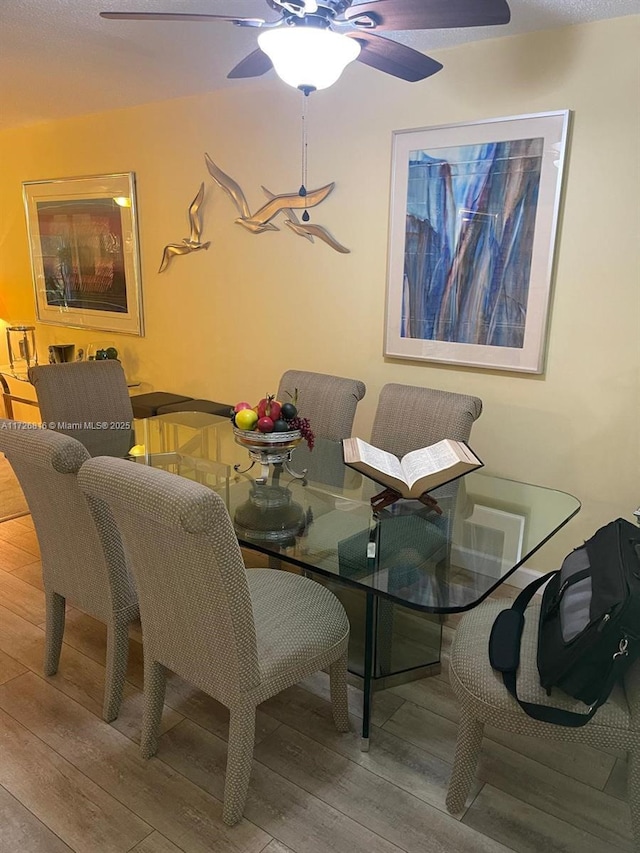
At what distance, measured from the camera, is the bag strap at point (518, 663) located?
1.38m

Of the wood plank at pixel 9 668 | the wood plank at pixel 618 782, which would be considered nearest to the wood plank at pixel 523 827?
the wood plank at pixel 618 782

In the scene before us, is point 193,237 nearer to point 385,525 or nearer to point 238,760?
point 385,525

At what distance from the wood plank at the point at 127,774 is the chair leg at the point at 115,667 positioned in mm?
65

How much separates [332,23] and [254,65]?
0.53 metres

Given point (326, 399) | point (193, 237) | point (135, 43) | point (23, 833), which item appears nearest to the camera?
point (23, 833)

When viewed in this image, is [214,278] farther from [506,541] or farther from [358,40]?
[506,541]

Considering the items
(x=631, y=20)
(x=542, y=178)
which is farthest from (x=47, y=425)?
(x=631, y=20)

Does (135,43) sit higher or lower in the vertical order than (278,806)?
higher

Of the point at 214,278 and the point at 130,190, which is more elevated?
the point at 130,190

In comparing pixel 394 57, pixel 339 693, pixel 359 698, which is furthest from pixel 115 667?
pixel 394 57

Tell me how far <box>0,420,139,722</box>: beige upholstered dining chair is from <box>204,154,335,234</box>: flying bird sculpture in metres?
2.06

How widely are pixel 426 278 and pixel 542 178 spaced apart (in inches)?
26.2

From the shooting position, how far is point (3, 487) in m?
4.06

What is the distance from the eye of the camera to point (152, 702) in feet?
5.89
